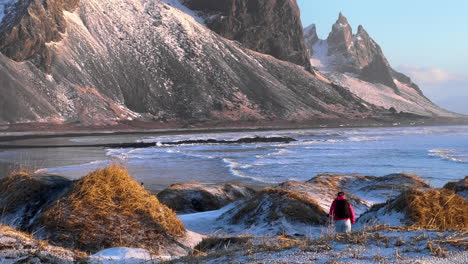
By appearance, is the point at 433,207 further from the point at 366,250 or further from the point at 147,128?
the point at 147,128

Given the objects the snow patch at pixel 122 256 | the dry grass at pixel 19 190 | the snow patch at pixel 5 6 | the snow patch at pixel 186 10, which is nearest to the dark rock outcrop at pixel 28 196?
the dry grass at pixel 19 190

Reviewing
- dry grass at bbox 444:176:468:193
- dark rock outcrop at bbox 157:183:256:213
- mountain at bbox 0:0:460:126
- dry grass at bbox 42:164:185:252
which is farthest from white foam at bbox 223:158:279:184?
mountain at bbox 0:0:460:126

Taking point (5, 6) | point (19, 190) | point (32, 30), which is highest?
point (5, 6)

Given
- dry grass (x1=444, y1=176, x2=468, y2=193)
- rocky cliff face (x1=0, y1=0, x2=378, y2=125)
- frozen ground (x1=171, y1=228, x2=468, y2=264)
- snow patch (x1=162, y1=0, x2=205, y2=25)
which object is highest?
snow patch (x1=162, y1=0, x2=205, y2=25)

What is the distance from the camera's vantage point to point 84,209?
11.0 metres

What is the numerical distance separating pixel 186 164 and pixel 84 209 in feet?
102

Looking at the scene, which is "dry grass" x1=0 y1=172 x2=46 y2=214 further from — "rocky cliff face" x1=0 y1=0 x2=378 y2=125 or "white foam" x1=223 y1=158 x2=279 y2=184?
"rocky cliff face" x1=0 y1=0 x2=378 y2=125

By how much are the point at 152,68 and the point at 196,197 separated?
11958cm

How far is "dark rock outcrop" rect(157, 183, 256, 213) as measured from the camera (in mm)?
19203

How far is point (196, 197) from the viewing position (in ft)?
65.0

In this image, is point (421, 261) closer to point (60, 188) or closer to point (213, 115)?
point (60, 188)

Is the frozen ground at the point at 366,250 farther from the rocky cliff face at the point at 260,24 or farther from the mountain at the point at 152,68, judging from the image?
the rocky cliff face at the point at 260,24

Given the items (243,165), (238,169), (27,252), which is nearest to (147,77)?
(243,165)

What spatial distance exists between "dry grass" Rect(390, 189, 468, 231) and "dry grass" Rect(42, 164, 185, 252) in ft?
18.3
